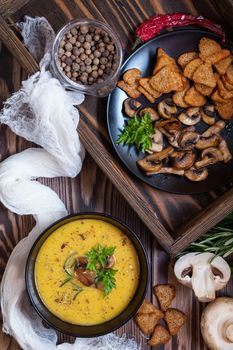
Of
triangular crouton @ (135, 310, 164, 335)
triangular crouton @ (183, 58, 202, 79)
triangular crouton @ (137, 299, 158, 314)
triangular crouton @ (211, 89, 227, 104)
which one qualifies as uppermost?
triangular crouton @ (183, 58, 202, 79)

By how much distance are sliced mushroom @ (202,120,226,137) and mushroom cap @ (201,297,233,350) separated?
571 millimetres

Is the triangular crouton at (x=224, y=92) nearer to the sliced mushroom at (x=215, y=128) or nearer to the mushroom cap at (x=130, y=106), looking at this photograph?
the sliced mushroom at (x=215, y=128)

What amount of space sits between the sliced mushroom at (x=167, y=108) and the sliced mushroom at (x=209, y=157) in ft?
0.56

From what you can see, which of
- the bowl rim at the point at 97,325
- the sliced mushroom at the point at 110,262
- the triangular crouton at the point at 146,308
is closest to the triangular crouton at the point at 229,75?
the bowl rim at the point at 97,325

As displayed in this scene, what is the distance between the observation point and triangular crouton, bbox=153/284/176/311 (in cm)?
229

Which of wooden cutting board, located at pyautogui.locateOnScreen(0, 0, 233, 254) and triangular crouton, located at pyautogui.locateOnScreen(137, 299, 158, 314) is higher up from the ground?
wooden cutting board, located at pyautogui.locateOnScreen(0, 0, 233, 254)

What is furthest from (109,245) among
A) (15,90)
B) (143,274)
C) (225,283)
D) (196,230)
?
(15,90)

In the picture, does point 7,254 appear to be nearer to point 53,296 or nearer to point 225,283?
point 53,296

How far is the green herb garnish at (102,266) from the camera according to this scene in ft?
6.91

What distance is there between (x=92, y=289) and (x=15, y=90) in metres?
0.73

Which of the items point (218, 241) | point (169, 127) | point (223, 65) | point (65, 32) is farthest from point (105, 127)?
point (218, 241)

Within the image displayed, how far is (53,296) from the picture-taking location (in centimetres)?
216

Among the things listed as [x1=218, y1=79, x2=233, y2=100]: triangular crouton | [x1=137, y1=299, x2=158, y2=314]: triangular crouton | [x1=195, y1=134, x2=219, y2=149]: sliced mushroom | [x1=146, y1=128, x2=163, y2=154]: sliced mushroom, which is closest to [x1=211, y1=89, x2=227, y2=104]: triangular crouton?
[x1=218, y1=79, x2=233, y2=100]: triangular crouton

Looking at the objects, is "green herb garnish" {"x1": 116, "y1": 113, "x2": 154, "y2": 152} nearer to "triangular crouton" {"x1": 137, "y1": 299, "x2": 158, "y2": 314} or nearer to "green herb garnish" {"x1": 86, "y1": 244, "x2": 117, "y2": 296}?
"green herb garnish" {"x1": 86, "y1": 244, "x2": 117, "y2": 296}
